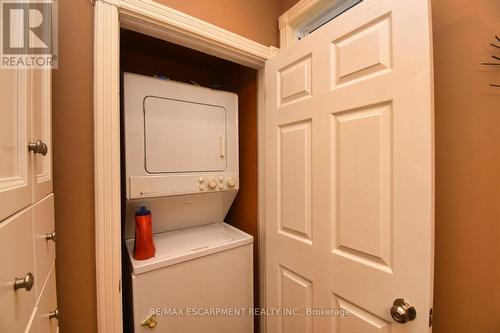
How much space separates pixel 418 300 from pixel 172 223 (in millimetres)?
1450

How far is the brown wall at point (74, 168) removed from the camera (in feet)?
2.77

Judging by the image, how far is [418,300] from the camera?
0.70 meters

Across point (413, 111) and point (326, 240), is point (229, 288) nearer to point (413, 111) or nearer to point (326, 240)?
point (326, 240)

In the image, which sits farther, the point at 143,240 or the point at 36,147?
the point at 143,240

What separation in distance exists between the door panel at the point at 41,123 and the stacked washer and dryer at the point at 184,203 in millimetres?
527

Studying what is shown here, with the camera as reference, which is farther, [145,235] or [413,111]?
[145,235]

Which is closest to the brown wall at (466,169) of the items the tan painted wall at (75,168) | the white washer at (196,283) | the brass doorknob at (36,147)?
the white washer at (196,283)

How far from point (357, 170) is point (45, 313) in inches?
46.1

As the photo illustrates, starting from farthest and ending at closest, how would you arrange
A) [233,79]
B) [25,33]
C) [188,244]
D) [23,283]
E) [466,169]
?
[233,79], [188,244], [466,169], [25,33], [23,283]

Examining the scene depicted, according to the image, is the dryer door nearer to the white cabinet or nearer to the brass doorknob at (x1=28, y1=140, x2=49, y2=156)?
the white cabinet

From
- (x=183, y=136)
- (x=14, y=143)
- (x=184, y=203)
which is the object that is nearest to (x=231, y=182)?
(x=184, y=203)

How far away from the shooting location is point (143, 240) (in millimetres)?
1191

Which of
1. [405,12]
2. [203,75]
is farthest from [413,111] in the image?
[203,75]

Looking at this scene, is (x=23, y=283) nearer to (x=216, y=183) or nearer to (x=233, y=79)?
(x=216, y=183)
